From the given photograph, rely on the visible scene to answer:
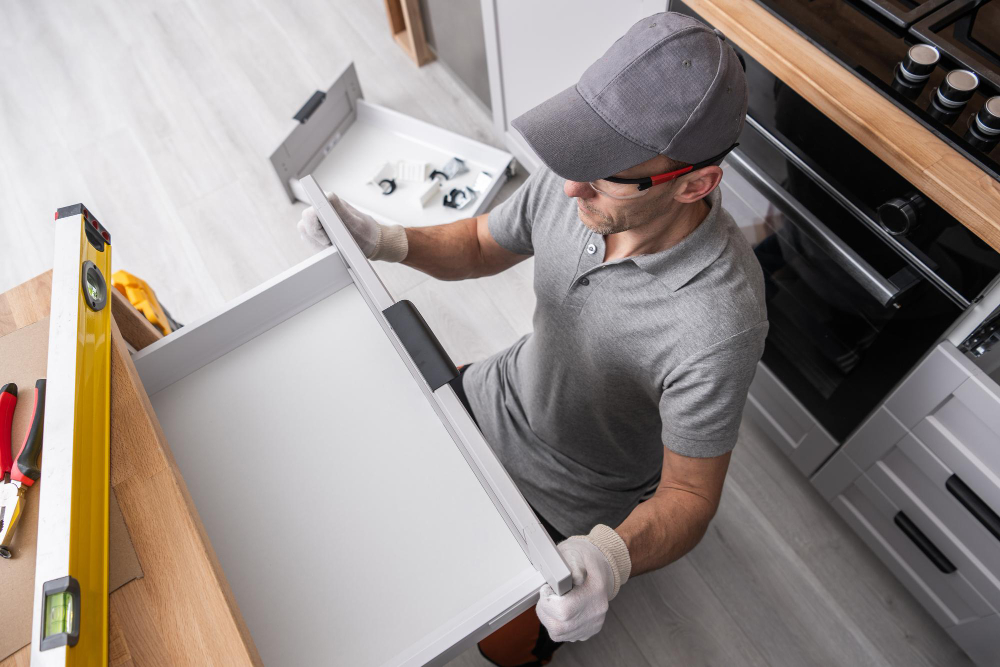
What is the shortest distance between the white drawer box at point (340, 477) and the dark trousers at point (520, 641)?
28 cm

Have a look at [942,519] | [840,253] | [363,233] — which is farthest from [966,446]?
[363,233]

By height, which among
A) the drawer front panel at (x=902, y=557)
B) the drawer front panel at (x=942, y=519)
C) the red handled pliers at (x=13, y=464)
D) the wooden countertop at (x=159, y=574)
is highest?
the red handled pliers at (x=13, y=464)

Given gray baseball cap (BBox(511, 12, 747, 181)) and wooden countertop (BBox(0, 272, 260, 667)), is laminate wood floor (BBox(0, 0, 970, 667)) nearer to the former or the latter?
wooden countertop (BBox(0, 272, 260, 667))

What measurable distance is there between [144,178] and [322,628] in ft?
6.40

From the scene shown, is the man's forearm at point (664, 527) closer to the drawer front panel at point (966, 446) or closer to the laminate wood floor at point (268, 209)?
the drawer front panel at point (966, 446)

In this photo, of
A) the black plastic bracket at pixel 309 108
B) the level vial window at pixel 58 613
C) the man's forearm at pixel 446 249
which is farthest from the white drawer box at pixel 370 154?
the level vial window at pixel 58 613

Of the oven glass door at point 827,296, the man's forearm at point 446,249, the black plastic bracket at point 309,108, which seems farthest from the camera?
the black plastic bracket at point 309,108

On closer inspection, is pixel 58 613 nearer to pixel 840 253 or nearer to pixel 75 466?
pixel 75 466

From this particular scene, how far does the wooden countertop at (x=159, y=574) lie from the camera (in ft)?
2.13

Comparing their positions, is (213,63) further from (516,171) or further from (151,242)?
(516,171)

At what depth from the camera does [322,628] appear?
79 cm

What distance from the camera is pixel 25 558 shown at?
688 mm

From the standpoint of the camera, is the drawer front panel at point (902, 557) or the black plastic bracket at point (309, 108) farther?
the black plastic bracket at point (309, 108)

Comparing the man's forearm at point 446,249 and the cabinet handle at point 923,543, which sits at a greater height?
the man's forearm at point 446,249
